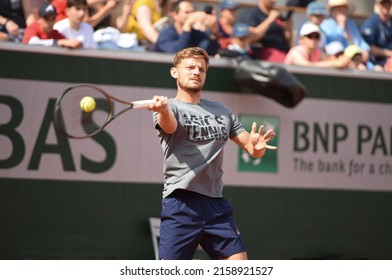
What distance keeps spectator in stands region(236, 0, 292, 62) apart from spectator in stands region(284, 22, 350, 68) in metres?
0.24

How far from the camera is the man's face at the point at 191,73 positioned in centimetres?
570

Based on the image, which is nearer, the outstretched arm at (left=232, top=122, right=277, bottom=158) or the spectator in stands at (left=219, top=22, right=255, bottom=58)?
the outstretched arm at (left=232, top=122, right=277, bottom=158)

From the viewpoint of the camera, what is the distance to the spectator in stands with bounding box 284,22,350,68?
9875 millimetres

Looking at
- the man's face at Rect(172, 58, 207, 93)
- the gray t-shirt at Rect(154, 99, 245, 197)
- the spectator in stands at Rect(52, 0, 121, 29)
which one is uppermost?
the spectator in stands at Rect(52, 0, 121, 29)

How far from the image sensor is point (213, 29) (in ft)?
32.2

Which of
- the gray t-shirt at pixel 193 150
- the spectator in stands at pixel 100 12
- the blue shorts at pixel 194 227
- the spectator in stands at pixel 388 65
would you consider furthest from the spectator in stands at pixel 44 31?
the spectator in stands at pixel 388 65

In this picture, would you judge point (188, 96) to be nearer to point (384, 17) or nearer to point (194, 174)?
point (194, 174)

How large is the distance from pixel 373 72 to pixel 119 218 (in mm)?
3245

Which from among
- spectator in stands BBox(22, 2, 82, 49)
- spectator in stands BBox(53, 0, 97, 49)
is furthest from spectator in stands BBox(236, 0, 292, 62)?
spectator in stands BBox(22, 2, 82, 49)

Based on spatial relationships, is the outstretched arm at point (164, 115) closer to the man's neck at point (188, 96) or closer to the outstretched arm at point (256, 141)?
the man's neck at point (188, 96)

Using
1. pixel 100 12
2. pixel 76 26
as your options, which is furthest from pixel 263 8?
pixel 76 26

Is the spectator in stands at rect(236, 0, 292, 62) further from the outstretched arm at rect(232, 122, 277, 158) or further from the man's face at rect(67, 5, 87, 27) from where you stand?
the outstretched arm at rect(232, 122, 277, 158)

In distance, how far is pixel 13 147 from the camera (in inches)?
329
